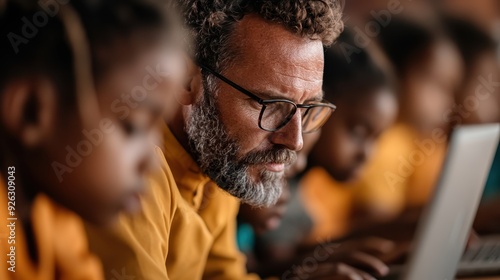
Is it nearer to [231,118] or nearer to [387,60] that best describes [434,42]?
[387,60]

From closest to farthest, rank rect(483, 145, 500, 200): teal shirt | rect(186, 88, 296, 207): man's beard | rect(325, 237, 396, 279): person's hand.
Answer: rect(186, 88, 296, 207): man's beard
rect(325, 237, 396, 279): person's hand
rect(483, 145, 500, 200): teal shirt

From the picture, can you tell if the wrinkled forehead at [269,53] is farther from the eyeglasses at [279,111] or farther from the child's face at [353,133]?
the child's face at [353,133]

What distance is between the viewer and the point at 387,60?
→ 9.60ft

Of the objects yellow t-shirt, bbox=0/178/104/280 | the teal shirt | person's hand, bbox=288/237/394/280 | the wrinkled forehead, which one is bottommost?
person's hand, bbox=288/237/394/280

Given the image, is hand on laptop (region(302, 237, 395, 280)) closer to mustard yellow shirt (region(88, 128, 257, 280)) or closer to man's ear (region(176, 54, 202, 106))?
mustard yellow shirt (region(88, 128, 257, 280))

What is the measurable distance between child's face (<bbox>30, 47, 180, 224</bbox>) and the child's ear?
0.04 meters

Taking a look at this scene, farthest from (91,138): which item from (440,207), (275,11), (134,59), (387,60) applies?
(387,60)

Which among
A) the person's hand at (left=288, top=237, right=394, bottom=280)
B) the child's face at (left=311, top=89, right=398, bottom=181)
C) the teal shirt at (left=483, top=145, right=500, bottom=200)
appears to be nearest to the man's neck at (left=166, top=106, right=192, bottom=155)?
the child's face at (left=311, top=89, right=398, bottom=181)

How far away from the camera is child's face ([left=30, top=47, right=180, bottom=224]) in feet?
6.97

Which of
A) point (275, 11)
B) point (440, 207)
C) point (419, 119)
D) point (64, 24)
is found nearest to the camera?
point (440, 207)

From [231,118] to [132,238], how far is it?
52 centimetres

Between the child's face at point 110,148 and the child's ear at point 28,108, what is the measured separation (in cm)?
4

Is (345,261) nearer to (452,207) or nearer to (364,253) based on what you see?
(364,253)

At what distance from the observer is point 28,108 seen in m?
2.08
